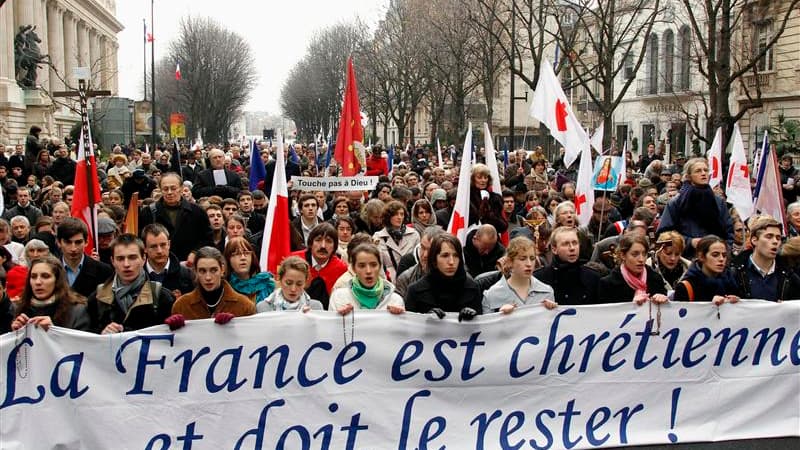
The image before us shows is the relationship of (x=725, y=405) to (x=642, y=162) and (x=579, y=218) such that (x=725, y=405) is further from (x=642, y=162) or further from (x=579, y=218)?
(x=642, y=162)

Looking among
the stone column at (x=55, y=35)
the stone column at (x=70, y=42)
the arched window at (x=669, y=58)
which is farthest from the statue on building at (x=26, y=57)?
the arched window at (x=669, y=58)

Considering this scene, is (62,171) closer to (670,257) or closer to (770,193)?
(770,193)

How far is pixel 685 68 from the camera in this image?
46031 millimetres

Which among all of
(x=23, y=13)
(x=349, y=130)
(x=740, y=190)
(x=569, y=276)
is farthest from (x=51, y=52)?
(x=569, y=276)

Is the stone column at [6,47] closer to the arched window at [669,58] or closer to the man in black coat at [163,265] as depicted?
the arched window at [669,58]

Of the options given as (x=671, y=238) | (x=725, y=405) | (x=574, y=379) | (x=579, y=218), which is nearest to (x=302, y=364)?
(x=574, y=379)

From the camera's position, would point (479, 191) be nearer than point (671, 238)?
No

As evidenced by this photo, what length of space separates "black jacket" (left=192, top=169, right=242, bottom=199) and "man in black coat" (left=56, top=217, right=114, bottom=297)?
481 centimetres

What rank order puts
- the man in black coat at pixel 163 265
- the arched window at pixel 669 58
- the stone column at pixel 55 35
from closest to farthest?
the man in black coat at pixel 163 265 < the arched window at pixel 669 58 < the stone column at pixel 55 35

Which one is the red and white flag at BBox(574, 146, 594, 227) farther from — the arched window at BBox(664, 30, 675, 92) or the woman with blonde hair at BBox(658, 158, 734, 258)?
the arched window at BBox(664, 30, 675, 92)

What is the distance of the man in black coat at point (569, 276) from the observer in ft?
20.1

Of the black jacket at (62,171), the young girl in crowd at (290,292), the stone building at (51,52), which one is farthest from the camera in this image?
the stone building at (51,52)

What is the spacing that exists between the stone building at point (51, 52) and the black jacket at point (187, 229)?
82.1 feet

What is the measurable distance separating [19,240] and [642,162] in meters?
18.2
